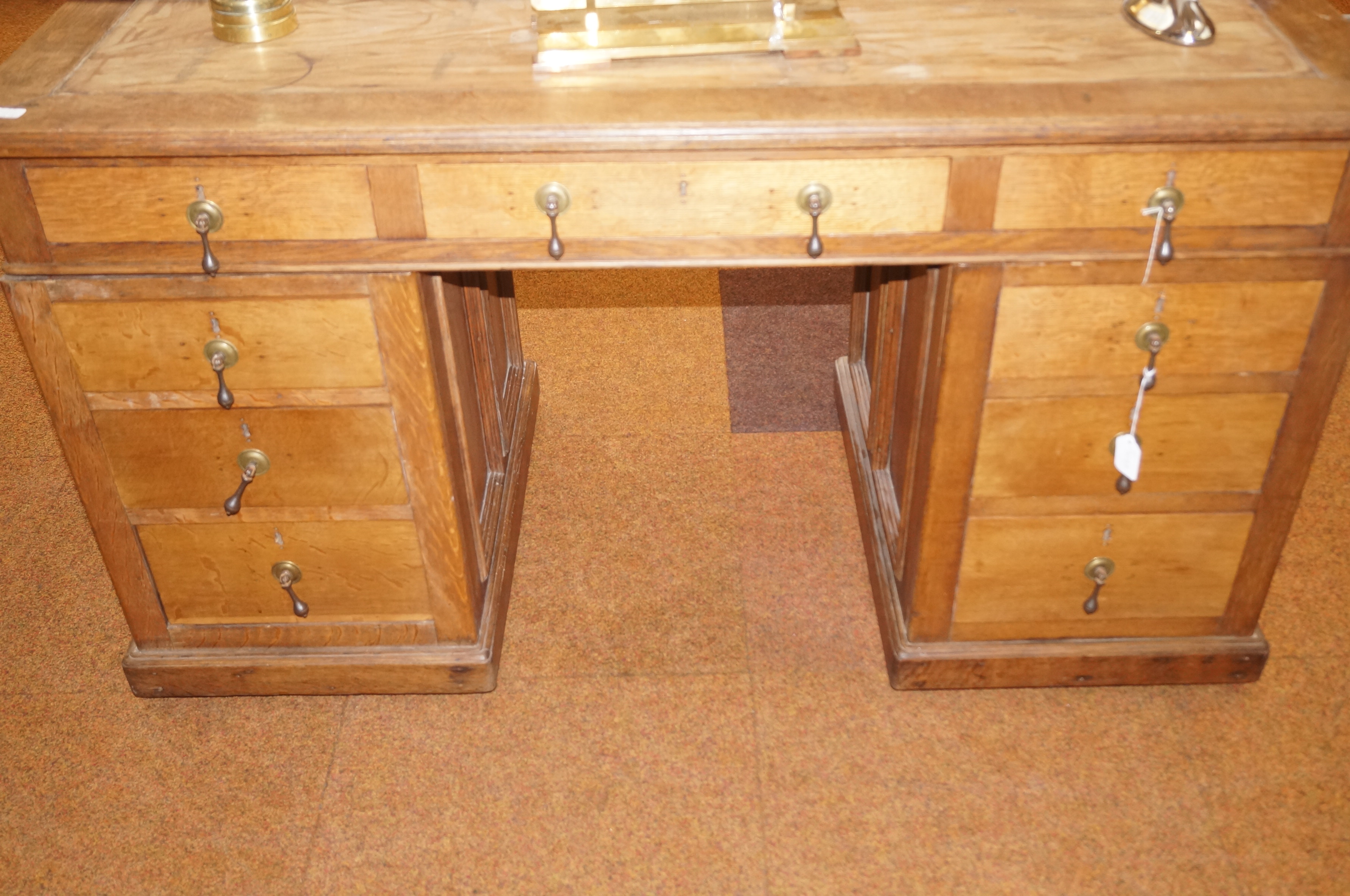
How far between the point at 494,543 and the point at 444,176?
798mm

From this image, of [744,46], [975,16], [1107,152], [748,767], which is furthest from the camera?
[748,767]

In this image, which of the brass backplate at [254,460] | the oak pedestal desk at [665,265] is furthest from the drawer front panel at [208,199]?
the brass backplate at [254,460]

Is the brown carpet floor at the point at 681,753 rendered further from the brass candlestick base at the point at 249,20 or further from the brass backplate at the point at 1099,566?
the brass candlestick base at the point at 249,20

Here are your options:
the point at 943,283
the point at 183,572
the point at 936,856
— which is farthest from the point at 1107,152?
the point at 183,572

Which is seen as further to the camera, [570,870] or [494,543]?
[494,543]

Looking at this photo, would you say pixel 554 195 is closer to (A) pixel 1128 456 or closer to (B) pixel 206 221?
(B) pixel 206 221

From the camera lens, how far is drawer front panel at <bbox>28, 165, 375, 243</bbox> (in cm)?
147

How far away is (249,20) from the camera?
1.61 m

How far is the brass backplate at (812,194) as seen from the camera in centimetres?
147

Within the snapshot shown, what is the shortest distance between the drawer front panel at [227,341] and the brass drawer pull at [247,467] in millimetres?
109

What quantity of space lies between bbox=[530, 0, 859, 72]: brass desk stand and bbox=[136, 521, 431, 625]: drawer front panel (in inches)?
28.7

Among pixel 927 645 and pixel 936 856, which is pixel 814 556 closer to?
pixel 927 645

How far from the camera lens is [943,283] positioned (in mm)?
1604

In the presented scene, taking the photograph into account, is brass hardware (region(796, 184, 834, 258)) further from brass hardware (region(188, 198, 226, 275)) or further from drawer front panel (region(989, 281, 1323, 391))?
brass hardware (region(188, 198, 226, 275))
